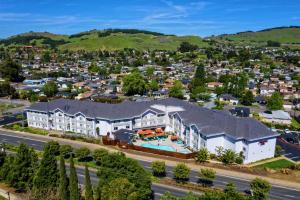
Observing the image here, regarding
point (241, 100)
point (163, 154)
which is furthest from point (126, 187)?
point (241, 100)

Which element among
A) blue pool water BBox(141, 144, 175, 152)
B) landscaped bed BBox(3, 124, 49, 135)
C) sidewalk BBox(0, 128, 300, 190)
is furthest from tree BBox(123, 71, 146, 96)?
blue pool water BBox(141, 144, 175, 152)

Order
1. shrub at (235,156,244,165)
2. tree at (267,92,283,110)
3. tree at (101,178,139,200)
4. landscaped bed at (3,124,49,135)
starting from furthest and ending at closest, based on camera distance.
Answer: tree at (267,92,283,110) < landscaped bed at (3,124,49,135) < shrub at (235,156,244,165) < tree at (101,178,139,200)

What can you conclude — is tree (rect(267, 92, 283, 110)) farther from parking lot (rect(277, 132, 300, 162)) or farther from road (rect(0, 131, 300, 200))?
road (rect(0, 131, 300, 200))

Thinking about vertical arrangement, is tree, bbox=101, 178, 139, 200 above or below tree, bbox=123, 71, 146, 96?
below

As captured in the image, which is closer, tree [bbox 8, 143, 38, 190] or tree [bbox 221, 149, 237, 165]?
tree [bbox 8, 143, 38, 190]

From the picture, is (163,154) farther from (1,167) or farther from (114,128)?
(1,167)
